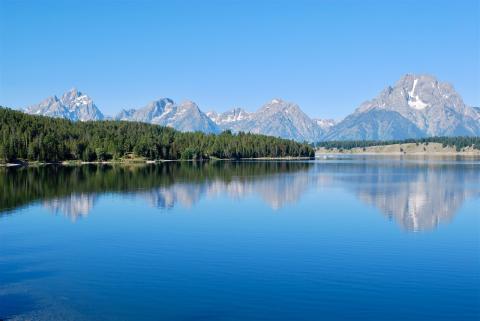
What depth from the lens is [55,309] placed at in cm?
2966

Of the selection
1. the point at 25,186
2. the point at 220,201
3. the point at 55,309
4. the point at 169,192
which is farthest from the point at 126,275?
the point at 25,186

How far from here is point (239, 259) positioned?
4191 centimetres

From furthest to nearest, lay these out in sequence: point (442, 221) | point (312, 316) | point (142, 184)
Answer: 1. point (142, 184)
2. point (442, 221)
3. point (312, 316)

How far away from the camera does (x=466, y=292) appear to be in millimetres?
33219

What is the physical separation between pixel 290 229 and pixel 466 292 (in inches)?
990

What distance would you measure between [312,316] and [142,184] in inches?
3486

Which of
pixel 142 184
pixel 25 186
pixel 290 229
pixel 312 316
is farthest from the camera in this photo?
pixel 142 184

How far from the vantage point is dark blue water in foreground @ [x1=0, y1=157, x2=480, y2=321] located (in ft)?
99.0

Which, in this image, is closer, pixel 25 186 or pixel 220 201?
pixel 220 201

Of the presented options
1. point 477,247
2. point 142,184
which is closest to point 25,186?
point 142,184

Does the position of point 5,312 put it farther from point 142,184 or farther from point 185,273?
point 142,184

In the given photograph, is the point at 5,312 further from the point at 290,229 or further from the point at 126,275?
the point at 290,229

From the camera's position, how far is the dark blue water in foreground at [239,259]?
30172mm

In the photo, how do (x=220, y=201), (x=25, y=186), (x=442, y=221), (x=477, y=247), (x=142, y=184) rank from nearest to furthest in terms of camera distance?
(x=477, y=247), (x=442, y=221), (x=220, y=201), (x=25, y=186), (x=142, y=184)
